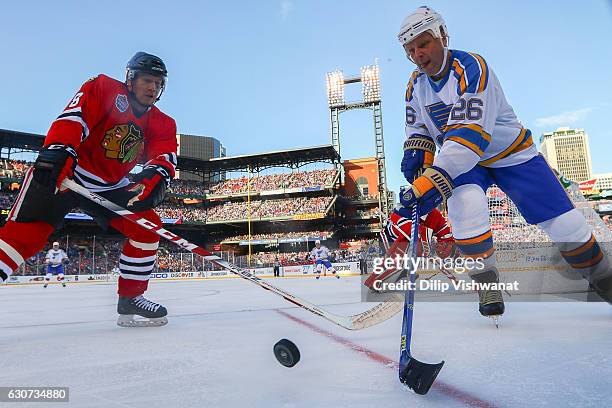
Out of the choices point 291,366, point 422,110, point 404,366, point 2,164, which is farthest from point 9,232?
point 2,164

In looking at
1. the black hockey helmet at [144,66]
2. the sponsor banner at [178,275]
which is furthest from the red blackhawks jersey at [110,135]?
the sponsor banner at [178,275]

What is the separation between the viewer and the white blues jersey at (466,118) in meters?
1.69

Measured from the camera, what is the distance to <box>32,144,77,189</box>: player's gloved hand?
1964 millimetres

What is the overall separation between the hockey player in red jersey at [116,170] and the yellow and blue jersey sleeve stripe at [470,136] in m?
1.75

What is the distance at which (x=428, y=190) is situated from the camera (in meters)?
1.48

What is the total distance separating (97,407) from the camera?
986mm

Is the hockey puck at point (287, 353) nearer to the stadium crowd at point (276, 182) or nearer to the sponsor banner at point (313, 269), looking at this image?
the sponsor banner at point (313, 269)

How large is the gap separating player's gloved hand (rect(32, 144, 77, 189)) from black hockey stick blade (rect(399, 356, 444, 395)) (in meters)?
1.93

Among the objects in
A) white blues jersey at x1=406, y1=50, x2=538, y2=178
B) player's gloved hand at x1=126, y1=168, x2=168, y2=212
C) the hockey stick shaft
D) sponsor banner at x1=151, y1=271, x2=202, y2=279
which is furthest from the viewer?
sponsor banner at x1=151, y1=271, x2=202, y2=279

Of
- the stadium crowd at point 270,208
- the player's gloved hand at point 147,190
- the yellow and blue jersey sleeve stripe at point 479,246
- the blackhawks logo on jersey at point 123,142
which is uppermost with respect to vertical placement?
the stadium crowd at point 270,208

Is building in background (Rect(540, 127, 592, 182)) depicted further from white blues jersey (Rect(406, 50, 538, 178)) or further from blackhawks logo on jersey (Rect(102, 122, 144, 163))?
blackhawks logo on jersey (Rect(102, 122, 144, 163))

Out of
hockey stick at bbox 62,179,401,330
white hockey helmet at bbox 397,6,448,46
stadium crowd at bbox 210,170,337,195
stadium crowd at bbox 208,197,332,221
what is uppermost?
stadium crowd at bbox 210,170,337,195

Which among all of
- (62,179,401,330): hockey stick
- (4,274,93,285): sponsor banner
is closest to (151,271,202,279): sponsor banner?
(4,274,93,285): sponsor banner

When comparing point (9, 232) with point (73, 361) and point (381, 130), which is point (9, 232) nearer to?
point (73, 361)
